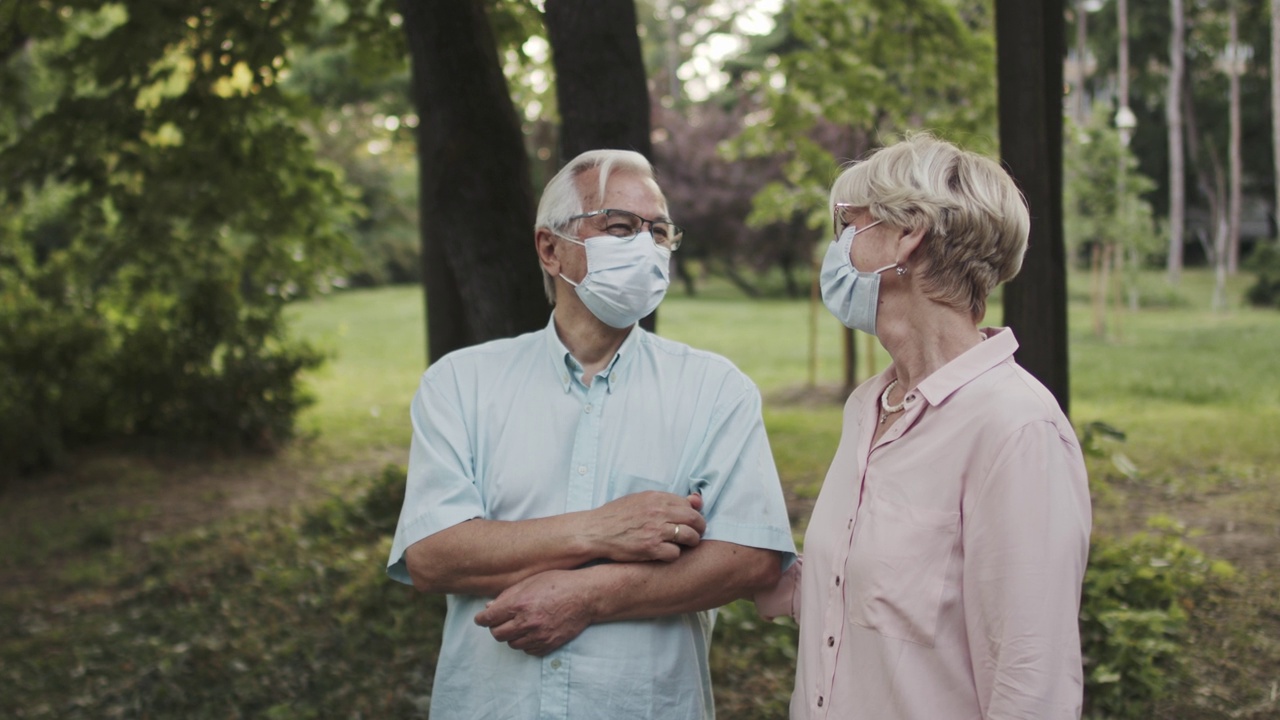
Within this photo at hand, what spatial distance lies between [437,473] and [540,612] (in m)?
0.40

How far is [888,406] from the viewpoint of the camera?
7.27 feet

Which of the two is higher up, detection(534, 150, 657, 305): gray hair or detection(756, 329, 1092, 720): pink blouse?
detection(534, 150, 657, 305): gray hair

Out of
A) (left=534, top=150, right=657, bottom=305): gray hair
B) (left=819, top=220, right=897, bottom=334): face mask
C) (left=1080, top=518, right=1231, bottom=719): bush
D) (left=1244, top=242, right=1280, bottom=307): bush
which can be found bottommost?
(left=1244, top=242, right=1280, bottom=307): bush

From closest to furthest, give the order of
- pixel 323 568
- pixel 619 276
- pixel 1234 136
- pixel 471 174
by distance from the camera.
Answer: pixel 619 276
pixel 471 174
pixel 323 568
pixel 1234 136

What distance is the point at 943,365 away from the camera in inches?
81.9

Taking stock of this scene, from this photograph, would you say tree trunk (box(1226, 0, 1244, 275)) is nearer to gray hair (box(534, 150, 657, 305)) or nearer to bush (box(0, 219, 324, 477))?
bush (box(0, 219, 324, 477))

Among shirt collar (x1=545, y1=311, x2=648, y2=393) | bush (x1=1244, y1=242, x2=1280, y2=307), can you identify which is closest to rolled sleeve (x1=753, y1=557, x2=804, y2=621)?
shirt collar (x1=545, y1=311, x2=648, y2=393)

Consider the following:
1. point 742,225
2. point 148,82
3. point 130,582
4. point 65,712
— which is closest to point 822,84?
point 148,82

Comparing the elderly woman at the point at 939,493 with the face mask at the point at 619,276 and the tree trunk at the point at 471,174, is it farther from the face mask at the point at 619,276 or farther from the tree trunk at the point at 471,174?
the tree trunk at the point at 471,174

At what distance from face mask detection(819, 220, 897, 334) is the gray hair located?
0.60 m

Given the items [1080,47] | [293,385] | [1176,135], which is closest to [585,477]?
[293,385]

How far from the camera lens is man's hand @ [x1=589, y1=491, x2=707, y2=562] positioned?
2271mm

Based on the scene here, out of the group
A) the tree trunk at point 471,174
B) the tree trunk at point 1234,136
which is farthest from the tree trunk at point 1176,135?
the tree trunk at point 471,174

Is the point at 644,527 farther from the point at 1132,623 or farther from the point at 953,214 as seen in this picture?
the point at 1132,623
